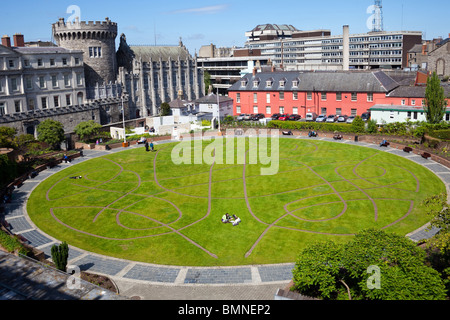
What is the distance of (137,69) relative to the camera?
101562 millimetres

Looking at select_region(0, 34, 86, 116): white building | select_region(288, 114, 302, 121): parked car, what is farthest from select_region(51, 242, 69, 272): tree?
select_region(288, 114, 302, 121): parked car

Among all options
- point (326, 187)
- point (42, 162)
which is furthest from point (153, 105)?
point (326, 187)

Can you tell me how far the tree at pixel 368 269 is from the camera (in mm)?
19859

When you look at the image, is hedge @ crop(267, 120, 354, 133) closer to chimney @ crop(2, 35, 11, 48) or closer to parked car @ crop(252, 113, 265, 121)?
parked car @ crop(252, 113, 265, 121)

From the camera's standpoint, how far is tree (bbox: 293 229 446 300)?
19.9 metres

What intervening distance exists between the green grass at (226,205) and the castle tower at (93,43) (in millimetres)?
41941

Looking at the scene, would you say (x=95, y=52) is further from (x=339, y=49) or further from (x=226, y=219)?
(x=339, y=49)

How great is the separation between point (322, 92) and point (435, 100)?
2390 centimetres

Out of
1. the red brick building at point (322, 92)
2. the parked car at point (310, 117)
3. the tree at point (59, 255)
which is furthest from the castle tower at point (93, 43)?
the tree at point (59, 255)

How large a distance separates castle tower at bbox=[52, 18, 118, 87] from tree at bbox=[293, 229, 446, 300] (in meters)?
78.9

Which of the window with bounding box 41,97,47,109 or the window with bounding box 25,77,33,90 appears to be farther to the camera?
the window with bounding box 41,97,47,109
